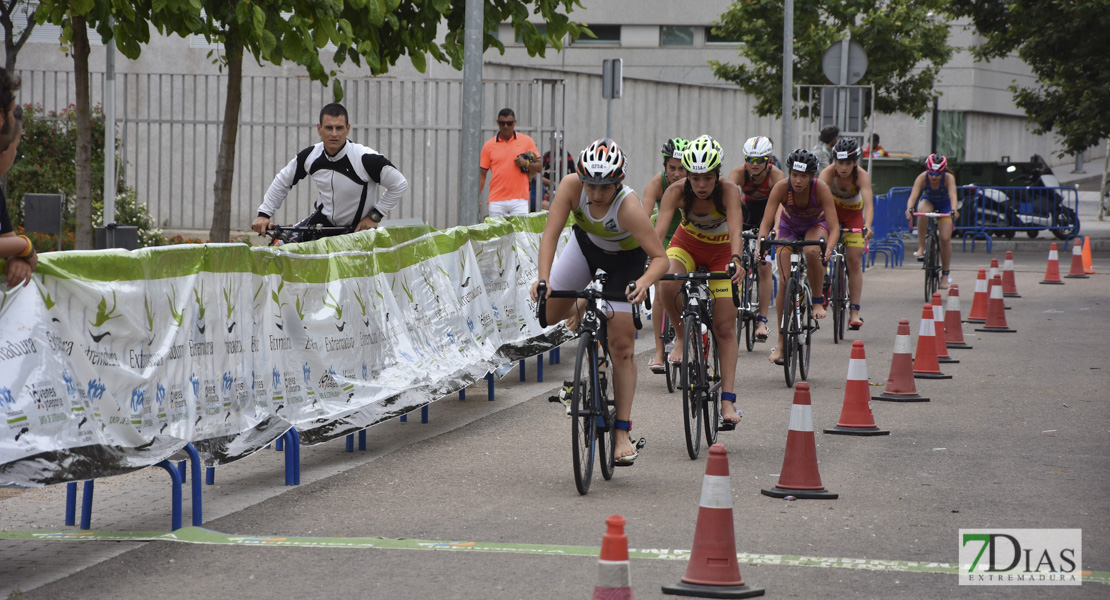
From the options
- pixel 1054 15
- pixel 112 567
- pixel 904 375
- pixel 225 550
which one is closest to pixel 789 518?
pixel 225 550

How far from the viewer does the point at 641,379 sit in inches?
467

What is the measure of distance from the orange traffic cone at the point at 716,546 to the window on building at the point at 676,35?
44275 millimetres

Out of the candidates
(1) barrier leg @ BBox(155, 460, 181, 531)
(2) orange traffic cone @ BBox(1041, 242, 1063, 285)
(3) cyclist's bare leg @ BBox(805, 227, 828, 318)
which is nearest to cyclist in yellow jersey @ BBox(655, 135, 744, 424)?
(3) cyclist's bare leg @ BBox(805, 227, 828, 318)

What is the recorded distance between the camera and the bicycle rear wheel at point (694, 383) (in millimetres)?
8227

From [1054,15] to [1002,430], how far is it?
23458 mm

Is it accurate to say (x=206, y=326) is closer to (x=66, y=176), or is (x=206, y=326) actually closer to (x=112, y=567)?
(x=112, y=567)

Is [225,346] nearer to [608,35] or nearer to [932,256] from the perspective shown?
[932,256]

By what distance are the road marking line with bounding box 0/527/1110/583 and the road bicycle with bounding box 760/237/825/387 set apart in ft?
17.4

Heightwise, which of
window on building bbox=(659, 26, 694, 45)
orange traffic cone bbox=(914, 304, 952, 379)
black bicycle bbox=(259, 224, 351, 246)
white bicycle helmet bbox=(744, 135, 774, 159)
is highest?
window on building bbox=(659, 26, 694, 45)

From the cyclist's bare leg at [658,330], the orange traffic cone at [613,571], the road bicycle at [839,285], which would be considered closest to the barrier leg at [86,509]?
the orange traffic cone at [613,571]

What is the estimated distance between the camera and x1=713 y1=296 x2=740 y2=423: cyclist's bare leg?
885 centimetres

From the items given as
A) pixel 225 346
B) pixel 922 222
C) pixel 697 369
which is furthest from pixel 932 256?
pixel 225 346

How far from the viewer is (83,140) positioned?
44.8ft

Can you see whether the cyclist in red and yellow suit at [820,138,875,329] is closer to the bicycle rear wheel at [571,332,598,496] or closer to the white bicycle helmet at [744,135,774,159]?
the white bicycle helmet at [744,135,774,159]
